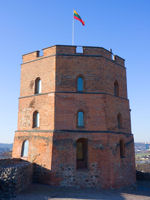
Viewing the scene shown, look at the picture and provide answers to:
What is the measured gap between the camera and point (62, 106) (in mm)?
12875

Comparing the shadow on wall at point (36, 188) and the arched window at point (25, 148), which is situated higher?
the arched window at point (25, 148)

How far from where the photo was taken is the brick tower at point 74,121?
476 inches

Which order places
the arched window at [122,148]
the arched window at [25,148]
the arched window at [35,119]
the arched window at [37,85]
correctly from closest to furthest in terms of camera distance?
the arched window at [25,148] < the arched window at [35,119] < the arched window at [122,148] < the arched window at [37,85]

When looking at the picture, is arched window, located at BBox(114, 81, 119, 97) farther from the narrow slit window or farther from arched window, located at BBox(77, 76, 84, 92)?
the narrow slit window

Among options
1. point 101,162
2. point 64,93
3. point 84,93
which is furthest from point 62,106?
point 101,162

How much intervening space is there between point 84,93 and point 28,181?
645cm

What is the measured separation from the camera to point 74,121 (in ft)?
41.9

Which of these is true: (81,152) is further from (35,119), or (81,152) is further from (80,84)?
(80,84)

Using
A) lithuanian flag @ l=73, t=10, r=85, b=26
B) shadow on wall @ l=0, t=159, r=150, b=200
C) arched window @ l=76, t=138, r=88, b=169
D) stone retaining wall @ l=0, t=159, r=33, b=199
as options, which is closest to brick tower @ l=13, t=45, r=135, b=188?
arched window @ l=76, t=138, r=88, b=169

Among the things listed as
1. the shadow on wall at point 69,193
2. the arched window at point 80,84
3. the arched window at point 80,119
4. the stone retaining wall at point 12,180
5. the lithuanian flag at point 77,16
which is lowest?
the shadow on wall at point 69,193

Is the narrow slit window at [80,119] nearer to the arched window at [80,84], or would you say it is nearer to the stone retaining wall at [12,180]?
the arched window at [80,84]

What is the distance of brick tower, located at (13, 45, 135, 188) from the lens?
12.1m

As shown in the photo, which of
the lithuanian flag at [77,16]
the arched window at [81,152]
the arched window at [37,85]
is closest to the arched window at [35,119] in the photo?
the arched window at [37,85]

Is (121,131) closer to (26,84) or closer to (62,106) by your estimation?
(62,106)
